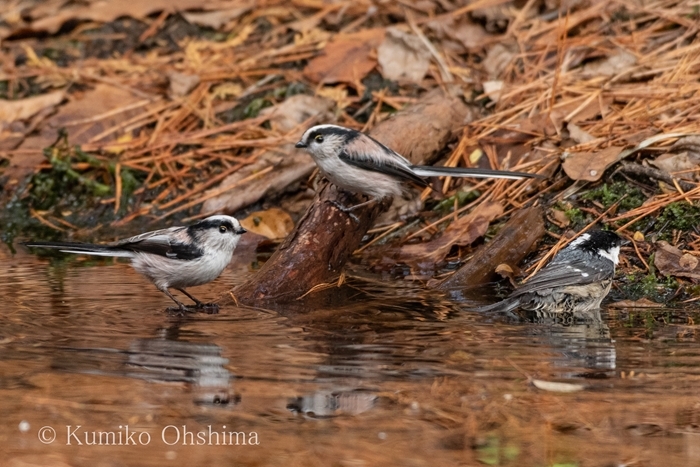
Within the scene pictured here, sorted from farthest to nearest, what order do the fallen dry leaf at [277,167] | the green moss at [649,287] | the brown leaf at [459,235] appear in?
the fallen dry leaf at [277,167], the brown leaf at [459,235], the green moss at [649,287]

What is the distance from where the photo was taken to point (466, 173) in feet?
21.3

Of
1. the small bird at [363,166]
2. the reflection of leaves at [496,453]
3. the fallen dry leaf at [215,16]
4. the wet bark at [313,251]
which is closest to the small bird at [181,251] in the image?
the wet bark at [313,251]

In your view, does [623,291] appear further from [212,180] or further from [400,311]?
[212,180]

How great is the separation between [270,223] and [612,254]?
105 inches

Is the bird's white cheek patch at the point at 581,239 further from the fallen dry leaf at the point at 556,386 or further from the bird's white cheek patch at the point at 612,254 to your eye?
the fallen dry leaf at the point at 556,386

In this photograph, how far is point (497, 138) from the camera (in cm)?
761

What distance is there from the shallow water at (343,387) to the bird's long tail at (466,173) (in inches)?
46.2

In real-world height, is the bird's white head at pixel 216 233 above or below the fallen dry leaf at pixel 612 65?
below

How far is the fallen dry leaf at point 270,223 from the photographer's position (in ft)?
24.1

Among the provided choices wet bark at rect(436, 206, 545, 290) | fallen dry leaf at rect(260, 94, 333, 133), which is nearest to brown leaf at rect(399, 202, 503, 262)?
wet bark at rect(436, 206, 545, 290)

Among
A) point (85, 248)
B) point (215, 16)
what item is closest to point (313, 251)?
point (85, 248)

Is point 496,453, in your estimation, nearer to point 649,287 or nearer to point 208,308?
point 208,308

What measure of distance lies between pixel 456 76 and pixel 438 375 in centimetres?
467

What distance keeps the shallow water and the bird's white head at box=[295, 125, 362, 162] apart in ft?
4.05
